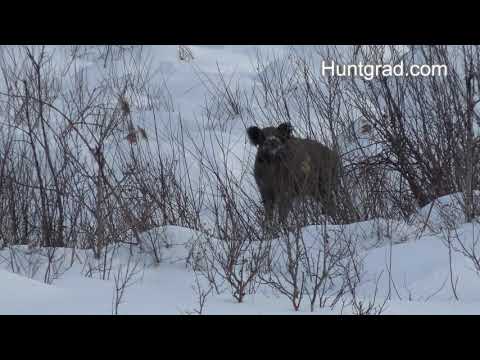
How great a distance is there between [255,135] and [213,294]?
4.25 meters

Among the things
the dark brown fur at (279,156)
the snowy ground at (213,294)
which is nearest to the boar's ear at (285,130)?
the dark brown fur at (279,156)

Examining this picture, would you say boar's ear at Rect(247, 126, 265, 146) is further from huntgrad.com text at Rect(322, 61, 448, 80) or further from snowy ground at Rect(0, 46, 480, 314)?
snowy ground at Rect(0, 46, 480, 314)

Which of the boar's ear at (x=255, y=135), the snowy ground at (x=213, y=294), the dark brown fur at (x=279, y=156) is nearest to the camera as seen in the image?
the snowy ground at (x=213, y=294)

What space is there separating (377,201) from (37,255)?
10.8ft

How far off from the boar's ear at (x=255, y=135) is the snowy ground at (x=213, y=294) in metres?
2.18

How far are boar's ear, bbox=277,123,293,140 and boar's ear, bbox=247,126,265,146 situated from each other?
24 cm

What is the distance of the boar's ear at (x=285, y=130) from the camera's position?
8766mm

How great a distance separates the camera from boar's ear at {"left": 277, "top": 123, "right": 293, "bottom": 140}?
8766 mm

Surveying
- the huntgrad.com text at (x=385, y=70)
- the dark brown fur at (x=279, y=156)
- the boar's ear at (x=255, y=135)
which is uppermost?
the huntgrad.com text at (x=385, y=70)

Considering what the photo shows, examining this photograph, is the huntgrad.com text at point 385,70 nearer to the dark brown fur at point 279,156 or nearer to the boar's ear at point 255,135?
the dark brown fur at point 279,156

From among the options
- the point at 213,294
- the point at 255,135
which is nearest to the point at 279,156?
the point at 255,135

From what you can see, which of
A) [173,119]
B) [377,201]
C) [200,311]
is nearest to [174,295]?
[200,311]

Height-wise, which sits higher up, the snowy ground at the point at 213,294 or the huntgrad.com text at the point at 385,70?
the huntgrad.com text at the point at 385,70

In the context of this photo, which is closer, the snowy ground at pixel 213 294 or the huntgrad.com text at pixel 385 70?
A: the snowy ground at pixel 213 294
